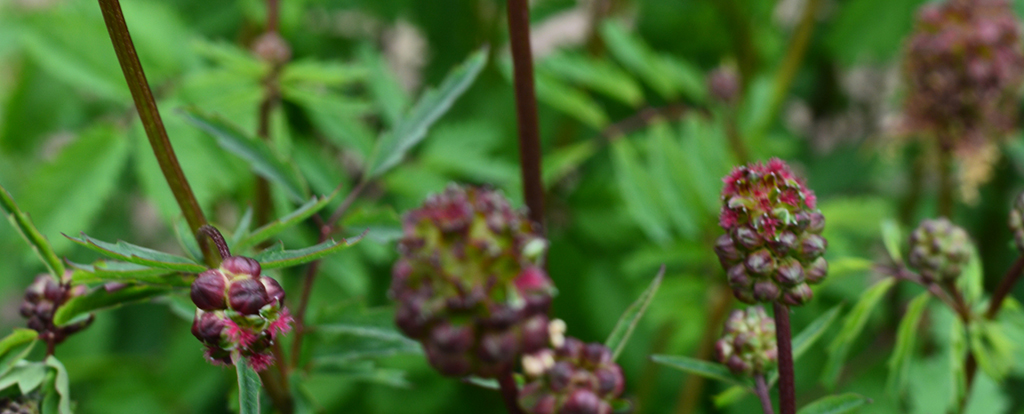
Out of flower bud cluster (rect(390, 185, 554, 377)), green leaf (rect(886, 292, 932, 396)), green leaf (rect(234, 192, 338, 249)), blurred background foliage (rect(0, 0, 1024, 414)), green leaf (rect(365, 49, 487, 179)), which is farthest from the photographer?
blurred background foliage (rect(0, 0, 1024, 414))

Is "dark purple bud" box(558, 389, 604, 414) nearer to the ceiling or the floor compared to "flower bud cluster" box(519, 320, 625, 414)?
nearer to the floor

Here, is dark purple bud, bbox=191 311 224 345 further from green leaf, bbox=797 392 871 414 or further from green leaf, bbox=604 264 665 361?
green leaf, bbox=797 392 871 414

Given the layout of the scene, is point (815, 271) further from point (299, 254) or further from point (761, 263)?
point (299, 254)

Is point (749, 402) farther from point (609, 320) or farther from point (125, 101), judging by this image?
point (125, 101)

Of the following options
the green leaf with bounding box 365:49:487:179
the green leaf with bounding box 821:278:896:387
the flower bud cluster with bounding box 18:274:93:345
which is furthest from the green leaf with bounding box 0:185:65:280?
the green leaf with bounding box 821:278:896:387

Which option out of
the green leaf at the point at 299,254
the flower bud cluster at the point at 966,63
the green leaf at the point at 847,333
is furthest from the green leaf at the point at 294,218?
the flower bud cluster at the point at 966,63

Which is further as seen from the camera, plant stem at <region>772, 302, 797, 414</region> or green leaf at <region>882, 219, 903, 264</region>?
green leaf at <region>882, 219, 903, 264</region>

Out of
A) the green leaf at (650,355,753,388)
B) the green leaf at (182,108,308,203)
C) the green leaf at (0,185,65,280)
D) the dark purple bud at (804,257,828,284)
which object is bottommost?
→ the green leaf at (650,355,753,388)
